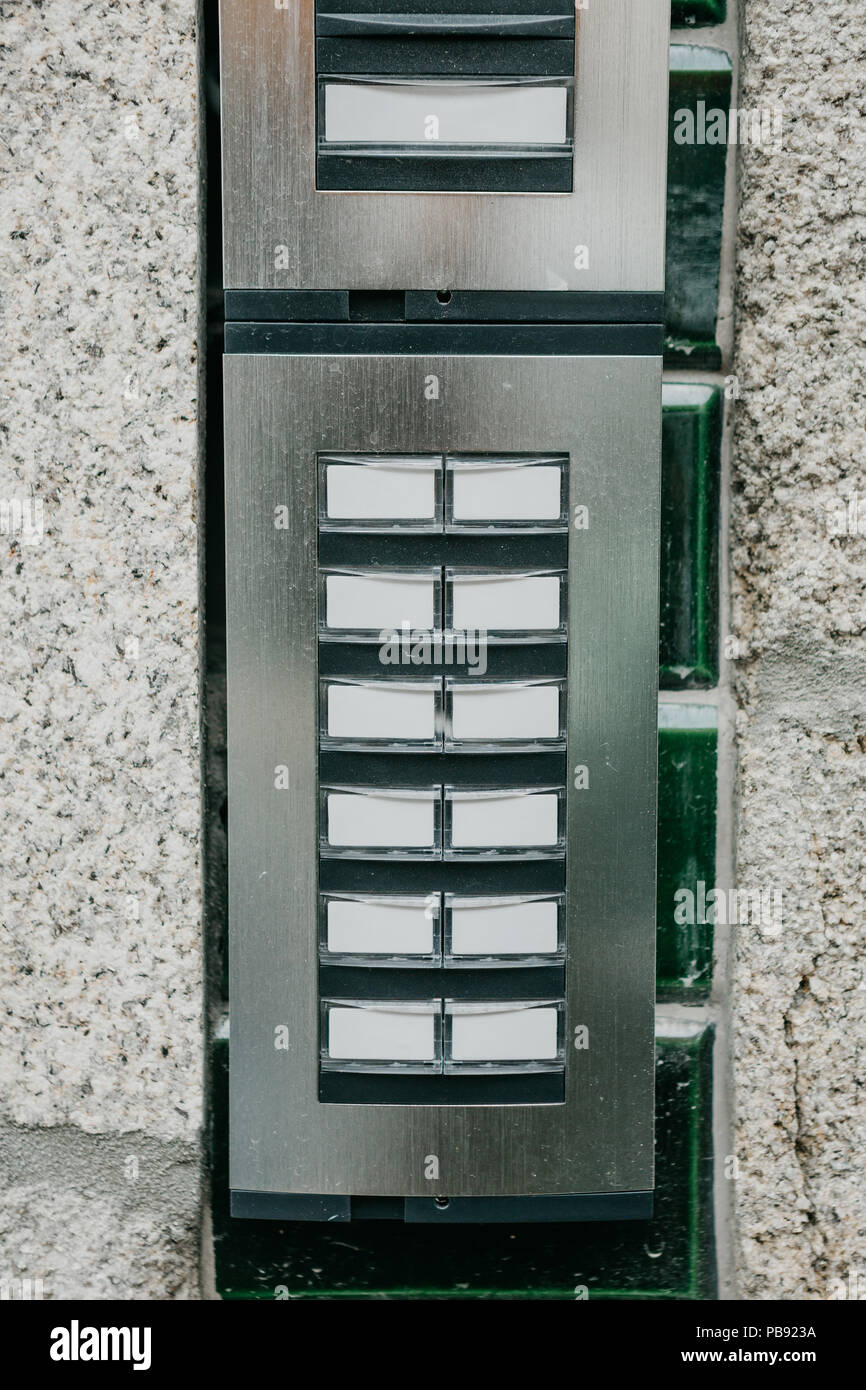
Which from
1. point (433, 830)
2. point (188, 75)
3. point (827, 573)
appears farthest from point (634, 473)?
point (188, 75)

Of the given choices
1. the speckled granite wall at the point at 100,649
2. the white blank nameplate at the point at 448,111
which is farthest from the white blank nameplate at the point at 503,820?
the white blank nameplate at the point at 448,111

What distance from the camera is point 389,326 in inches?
35.2

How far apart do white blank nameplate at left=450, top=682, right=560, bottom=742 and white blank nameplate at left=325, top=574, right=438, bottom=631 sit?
0.24 ft

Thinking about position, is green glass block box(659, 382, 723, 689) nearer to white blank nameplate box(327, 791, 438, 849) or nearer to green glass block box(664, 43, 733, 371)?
green glass block box(664, 43, 733, 371)

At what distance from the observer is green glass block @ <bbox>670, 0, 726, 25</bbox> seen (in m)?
0.96

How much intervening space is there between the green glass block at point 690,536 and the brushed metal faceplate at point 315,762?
90 mm

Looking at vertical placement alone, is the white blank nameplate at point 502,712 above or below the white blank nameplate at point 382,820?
above

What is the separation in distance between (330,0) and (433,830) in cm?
69

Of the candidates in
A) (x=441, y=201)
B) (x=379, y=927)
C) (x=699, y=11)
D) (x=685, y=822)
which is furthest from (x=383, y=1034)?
(x=699, y=11)

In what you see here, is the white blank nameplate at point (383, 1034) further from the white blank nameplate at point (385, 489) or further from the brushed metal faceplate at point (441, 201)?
the brushed metal faceplate at point (441, 201)

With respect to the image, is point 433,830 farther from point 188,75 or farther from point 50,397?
point 188,75

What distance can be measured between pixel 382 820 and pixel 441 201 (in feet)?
1.72

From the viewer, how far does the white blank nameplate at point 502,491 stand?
90 cm

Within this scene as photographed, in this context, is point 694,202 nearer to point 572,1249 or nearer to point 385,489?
point 385,489
